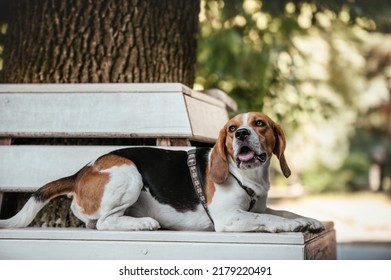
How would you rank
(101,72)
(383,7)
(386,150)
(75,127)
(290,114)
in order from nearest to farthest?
(75,127) → (101,72) → (383,7) → (290,114) → (386,150)

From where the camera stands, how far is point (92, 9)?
321cm

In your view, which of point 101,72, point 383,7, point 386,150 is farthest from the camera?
point 386,150

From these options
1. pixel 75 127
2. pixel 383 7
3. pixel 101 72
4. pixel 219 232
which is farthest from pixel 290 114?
pixel 219 232

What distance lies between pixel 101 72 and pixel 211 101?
2.15ft

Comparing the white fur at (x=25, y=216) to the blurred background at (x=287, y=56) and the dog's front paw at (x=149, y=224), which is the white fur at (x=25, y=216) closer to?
the dog's front paw at (x=149, y=224)

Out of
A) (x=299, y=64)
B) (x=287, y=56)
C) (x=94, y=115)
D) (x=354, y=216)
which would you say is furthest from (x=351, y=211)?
(x=94, y=115)

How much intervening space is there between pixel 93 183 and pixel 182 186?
15.3 inches

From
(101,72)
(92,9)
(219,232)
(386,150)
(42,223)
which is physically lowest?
(386,150)

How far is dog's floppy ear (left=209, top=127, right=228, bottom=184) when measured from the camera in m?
2.36

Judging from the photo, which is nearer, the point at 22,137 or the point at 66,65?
the point at 22,137

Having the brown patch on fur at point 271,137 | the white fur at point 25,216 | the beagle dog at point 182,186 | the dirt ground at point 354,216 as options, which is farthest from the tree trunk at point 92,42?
the dirt ground at point 354,216

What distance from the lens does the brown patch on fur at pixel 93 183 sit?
7.97 ft

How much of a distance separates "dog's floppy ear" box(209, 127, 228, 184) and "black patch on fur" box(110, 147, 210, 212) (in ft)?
0.32

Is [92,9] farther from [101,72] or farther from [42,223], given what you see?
[42,223]
